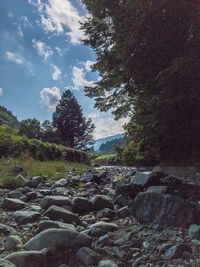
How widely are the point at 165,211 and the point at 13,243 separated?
1.83 m

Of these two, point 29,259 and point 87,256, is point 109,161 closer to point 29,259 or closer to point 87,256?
point 87,256

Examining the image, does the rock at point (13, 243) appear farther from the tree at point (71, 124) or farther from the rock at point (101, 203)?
the tree at point (71, 124)

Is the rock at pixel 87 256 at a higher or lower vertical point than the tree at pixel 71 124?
lower

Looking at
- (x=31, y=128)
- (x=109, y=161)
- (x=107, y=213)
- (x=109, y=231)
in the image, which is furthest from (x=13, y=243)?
(x=31, y=128)

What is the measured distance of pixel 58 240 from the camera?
326cm

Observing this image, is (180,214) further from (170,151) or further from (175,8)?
(170,151)

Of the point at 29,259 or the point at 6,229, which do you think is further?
the point at 6,229

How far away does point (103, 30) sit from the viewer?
37.1ft

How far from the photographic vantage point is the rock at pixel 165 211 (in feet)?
13.1

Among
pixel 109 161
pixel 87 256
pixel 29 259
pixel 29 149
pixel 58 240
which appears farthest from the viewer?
pixel 109 161

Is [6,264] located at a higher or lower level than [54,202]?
lower

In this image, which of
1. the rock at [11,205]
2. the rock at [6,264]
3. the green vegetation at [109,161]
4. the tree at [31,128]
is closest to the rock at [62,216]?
the rock at [11,205]

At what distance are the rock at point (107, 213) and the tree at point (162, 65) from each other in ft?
10.8

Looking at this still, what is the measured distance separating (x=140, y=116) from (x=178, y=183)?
3559 millimetres
